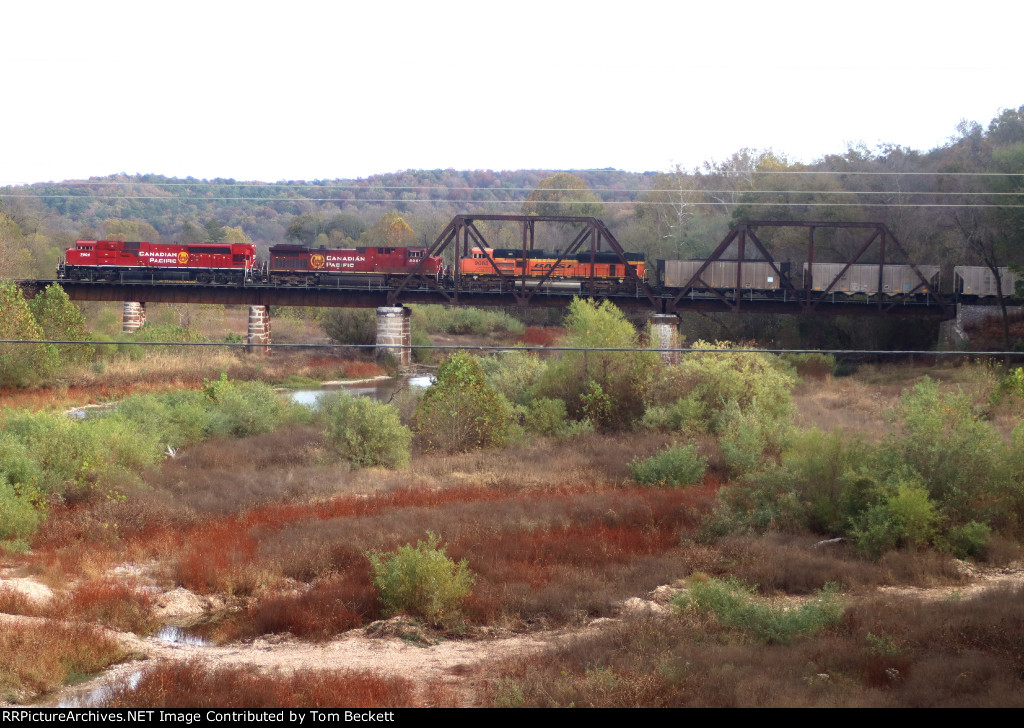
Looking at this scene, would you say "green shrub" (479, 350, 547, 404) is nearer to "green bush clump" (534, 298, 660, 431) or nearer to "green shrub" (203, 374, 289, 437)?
"green bush clump" (534, 298, 660, 431)

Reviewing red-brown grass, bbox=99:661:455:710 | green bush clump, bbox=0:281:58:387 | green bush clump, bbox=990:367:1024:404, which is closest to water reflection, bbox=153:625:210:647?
red-brown grass, bbox=99:661:455:710

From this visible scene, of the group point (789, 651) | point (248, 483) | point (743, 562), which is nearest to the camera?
point (789, 651)

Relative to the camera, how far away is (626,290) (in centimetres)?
6562

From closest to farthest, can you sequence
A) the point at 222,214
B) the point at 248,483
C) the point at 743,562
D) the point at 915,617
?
1. the point at 915,617
2. the point at 743,562
3. the point at 248,483
4. the point at 222,214

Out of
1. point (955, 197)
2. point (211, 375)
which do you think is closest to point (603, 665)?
point (211, 375)

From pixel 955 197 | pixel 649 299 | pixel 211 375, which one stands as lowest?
pixel 211 375

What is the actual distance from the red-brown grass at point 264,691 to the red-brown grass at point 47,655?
1.29 metres

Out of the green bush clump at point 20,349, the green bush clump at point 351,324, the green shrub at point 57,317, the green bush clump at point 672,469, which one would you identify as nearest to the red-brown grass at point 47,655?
the green bush clump at point 672,469

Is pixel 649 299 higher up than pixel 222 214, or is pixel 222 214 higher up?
pixel 222 214

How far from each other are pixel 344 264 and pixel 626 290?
69.9ft

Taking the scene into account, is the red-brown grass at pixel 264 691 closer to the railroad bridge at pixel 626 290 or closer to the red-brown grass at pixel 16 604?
the red-brown grass at pixel 16 604
